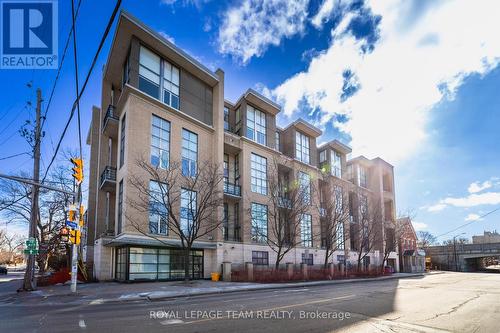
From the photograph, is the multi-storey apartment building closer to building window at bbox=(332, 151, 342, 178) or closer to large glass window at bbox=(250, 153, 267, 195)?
large glass window at bbox=(250, 153, 267, 195)

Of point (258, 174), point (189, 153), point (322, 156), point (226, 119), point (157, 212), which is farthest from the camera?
point (322, 156)

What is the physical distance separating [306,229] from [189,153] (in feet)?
64.2

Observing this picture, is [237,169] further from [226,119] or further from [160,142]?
[160,142]

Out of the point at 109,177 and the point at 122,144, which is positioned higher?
the point at 122,144

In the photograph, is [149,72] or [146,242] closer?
[146,242]

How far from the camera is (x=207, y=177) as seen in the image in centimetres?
3191

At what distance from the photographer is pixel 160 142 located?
99.3 ft

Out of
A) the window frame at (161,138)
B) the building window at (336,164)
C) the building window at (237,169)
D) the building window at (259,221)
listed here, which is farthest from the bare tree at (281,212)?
the building window at (336,164)

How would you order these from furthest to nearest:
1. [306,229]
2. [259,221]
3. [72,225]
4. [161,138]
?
1. [306,229]
2. [259,221]
3. [161,138]
4. [72,225]

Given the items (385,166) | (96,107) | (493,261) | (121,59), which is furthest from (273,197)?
(493,261)

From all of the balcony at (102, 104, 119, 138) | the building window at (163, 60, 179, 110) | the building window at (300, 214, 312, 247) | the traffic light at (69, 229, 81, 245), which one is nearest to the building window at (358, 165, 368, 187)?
the building window at (300, 214, 312, 247)

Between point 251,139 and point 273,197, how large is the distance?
857cm

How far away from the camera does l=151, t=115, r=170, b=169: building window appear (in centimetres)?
2962

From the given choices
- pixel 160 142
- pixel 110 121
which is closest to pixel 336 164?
pixel 160 142
